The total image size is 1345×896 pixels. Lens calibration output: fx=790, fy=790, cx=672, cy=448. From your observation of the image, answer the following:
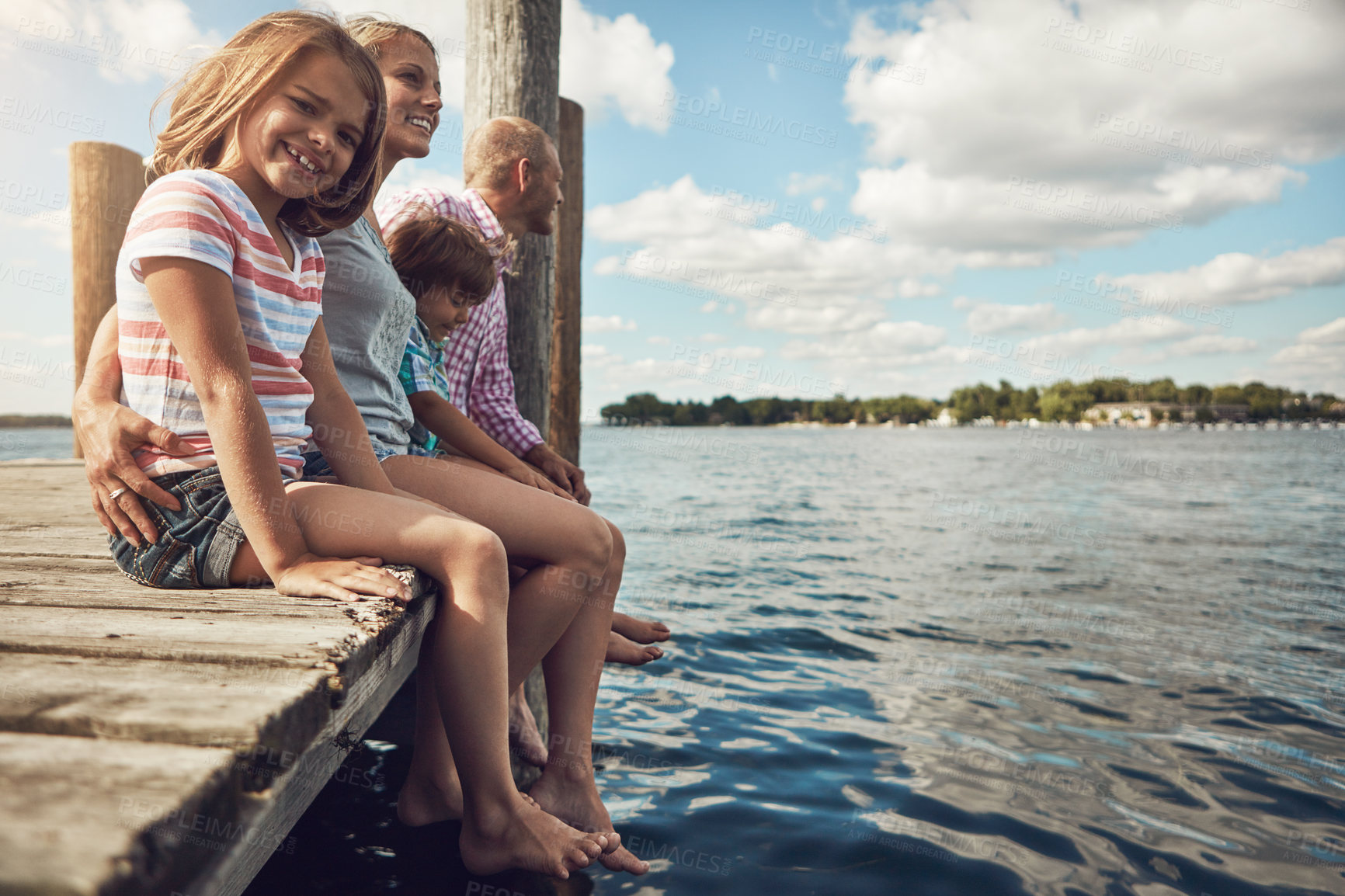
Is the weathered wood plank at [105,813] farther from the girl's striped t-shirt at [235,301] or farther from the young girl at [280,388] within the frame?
the girl's striped t-shirt at [235,301]

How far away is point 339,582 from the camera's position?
5.17 ft

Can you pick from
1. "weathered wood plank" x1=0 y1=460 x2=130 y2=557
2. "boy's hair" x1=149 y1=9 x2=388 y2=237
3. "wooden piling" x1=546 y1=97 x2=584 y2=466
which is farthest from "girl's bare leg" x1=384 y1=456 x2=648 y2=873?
"wooden piling" x1=546 y1=97 x2=584 y2=466

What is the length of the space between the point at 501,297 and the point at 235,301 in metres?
1.83

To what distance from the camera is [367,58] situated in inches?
73.7

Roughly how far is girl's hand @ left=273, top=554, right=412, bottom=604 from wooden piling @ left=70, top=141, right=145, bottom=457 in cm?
466

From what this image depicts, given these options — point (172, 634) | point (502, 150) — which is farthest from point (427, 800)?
point (502, 150)

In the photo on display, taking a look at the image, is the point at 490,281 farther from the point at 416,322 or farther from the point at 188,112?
the point at 188,112

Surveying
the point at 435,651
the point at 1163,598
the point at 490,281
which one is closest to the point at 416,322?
the point at 490,281

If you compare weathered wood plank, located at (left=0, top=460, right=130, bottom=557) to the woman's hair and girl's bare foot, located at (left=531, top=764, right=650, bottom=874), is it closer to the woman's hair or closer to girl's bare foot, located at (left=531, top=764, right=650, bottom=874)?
girl's bare foot, located at (left=531, top=764, right=650, bottom=874)

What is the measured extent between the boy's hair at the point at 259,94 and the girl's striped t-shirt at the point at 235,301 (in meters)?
0.16

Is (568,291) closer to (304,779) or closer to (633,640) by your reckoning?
(633,640)

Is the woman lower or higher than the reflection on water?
higher

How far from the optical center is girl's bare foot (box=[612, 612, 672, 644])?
364cm

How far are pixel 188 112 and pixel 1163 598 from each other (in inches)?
372
